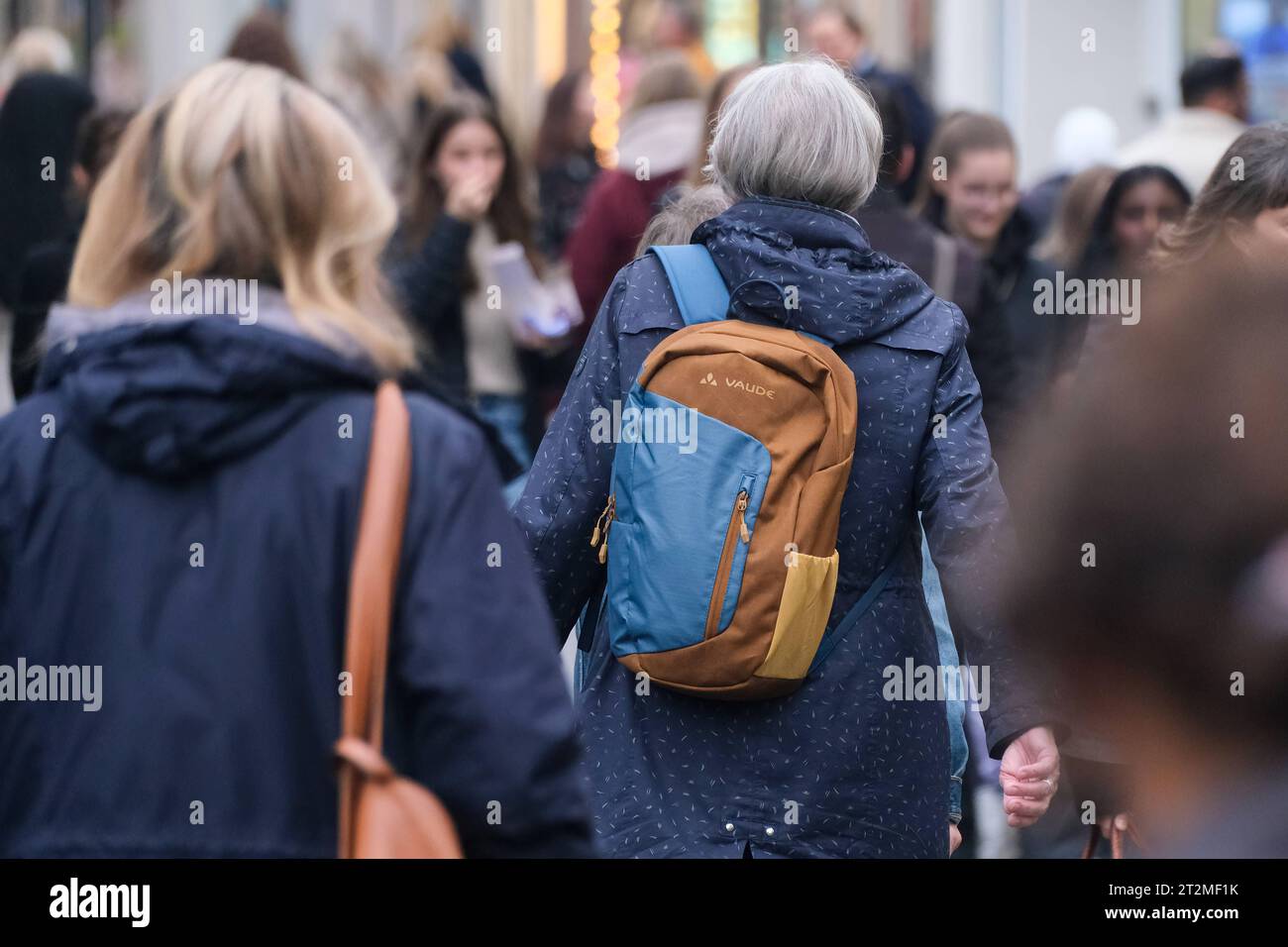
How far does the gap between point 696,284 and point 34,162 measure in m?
4.87

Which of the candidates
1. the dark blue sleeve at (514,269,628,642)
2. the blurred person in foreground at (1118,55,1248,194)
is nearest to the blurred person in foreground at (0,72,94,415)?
the blurred person in foreground at (1118,55,1248,194)

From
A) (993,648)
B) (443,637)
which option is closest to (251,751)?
(443,637)

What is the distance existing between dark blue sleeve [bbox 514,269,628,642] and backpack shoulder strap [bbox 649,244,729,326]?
0.31 feet

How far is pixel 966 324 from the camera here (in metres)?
3.09

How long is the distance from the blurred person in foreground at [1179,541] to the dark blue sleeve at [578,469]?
1.72m

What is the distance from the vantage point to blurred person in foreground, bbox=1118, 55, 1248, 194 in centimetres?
695

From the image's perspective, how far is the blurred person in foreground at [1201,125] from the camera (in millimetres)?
6952

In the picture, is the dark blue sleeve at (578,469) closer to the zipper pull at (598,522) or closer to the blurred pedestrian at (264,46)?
the zipper pull at (598,522)

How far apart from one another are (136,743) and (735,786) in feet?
3.78

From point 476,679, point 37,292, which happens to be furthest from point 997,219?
point 476,679

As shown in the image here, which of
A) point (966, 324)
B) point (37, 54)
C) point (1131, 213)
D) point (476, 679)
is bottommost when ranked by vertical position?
point (476, 679)

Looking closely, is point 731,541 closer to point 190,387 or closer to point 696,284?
point 696,284

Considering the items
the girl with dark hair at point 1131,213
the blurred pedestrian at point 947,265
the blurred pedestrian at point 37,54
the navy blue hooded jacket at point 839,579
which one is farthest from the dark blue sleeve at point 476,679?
the blurred pedestrian at point 37,54

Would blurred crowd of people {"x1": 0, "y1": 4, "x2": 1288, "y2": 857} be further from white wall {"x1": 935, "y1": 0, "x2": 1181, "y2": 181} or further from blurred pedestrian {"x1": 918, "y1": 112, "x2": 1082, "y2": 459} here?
white wall {"x1": 935, "y1": 0, "x2": 1181, "y2": 181}
